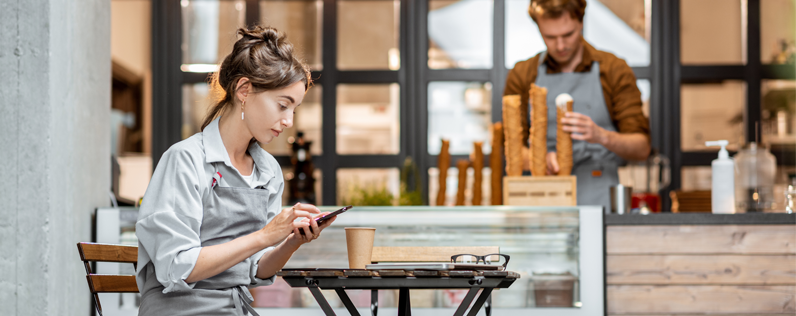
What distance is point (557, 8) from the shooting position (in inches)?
116

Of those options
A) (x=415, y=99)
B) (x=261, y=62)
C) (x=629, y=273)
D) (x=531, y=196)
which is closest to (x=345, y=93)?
(x=415, y=99)

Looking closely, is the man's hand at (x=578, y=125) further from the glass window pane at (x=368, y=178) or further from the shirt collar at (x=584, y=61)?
the glass window pane at (x=368, y=178)

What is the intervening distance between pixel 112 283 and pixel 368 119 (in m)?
2.45

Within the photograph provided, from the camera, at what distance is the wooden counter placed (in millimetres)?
2295

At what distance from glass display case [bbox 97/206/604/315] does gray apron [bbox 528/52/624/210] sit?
30.8 inches

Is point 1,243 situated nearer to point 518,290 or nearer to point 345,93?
point 518,290

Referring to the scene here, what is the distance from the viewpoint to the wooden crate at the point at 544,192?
2383mm

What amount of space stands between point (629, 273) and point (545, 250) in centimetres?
29

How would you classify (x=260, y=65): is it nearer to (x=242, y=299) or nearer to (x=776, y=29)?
(x=242, y=299)

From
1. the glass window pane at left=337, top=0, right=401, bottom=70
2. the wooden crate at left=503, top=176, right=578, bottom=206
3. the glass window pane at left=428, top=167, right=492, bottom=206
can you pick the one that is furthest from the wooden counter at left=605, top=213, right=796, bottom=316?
the glass window pane at left=337, top=0, right=401, bottom=70

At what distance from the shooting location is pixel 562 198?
2.38 metres

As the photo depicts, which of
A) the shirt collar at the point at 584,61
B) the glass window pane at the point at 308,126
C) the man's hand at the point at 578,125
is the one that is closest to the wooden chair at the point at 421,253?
the man's hand at the point at 578,125

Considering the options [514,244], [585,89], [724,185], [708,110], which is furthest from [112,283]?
[708,110]

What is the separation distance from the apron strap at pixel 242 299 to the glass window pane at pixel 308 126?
2.60 m
